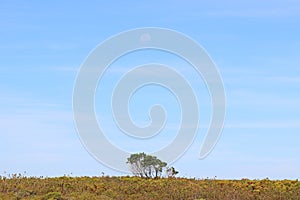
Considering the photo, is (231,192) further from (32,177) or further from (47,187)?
(32,177)

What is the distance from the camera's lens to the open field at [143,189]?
20.3m

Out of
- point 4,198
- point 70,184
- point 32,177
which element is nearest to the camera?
point 4,198

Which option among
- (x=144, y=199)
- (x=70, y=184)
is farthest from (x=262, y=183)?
(x=70, y=184)

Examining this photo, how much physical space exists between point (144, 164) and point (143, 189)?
240 inches

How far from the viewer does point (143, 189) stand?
Result: 21547 mm

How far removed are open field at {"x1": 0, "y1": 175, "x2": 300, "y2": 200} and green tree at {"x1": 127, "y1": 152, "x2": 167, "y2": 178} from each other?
3040 mm

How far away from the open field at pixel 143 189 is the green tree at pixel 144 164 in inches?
120

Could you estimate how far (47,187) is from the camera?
840 inches

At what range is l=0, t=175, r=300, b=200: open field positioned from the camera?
20.3 meters

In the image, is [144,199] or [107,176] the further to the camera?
[107,176]

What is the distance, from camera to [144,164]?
27.6m

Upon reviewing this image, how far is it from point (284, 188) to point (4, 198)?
10.5 meters

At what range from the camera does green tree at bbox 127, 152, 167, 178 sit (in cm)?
2688

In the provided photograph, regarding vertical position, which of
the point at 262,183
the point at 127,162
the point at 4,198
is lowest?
the point at 4,198
